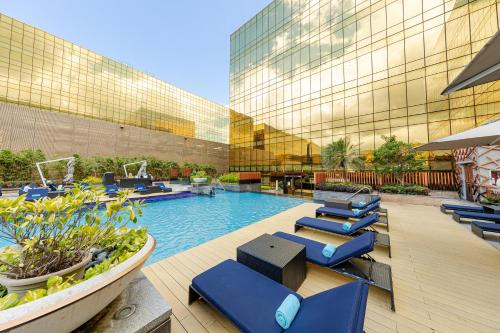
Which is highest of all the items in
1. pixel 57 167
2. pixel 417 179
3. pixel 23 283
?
pixel 57 167

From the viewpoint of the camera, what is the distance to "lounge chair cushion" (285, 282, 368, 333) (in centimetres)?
134

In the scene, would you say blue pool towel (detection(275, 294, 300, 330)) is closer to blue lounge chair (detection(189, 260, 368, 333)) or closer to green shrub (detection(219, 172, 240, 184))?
blue lounge chair (detection(189, 260, 368, 333))

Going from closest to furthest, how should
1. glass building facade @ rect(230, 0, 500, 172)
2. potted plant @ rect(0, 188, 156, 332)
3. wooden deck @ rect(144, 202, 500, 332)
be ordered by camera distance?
potted plant @ rect(0, 188, 156, 332), wooden deck @ rect(144, 202, 500, 332), glass building facade @ rect(230, 0, 500, 172)

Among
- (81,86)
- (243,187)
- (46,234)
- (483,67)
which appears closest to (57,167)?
(81,86)

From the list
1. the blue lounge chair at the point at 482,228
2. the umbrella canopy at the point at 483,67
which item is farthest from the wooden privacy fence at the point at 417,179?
the umbrella canopy at the point at 483,67

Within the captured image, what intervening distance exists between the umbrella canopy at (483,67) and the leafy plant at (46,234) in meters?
4.48

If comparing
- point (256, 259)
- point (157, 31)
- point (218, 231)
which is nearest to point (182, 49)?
point (157, 31)

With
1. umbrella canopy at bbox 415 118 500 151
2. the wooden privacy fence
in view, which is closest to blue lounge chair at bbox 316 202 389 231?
umbrella canopy at bbox 415 118 500 151

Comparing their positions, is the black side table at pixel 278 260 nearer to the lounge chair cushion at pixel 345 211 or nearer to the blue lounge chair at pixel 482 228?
the lounge chair cushion at pixel 345 211

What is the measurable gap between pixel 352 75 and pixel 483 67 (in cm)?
1805

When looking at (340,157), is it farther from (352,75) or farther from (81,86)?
(81,86)

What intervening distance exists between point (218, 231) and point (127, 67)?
119 ft

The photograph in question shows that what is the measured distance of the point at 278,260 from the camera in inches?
105

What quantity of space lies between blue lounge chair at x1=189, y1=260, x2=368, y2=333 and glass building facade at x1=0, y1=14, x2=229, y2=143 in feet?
107
